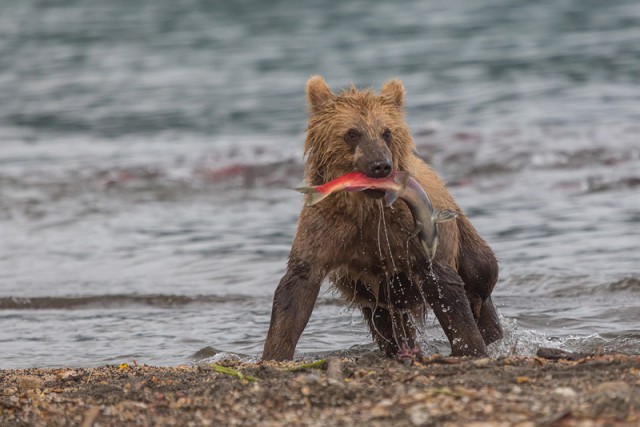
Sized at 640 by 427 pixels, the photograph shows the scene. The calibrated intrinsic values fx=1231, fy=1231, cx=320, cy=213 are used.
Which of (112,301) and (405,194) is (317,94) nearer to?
(405,194)

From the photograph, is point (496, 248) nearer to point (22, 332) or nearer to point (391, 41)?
point (22, 332)

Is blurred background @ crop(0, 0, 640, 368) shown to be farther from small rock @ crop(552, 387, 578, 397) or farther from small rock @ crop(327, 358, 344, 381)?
small rock @ crop(552, 387, 578, 397)

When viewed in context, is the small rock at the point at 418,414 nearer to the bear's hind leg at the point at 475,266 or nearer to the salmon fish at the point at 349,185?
the salmon fish at the point at 349,185

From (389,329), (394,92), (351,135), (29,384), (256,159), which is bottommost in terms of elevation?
(256,159)

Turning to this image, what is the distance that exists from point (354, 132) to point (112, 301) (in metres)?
3.97

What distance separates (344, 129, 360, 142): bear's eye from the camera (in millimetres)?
6820

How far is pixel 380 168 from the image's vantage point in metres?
6.51

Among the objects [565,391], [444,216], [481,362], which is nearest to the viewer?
[565,391]

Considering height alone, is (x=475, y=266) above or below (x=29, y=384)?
above

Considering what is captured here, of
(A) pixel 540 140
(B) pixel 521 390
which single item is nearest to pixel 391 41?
(A) pixel 540 140

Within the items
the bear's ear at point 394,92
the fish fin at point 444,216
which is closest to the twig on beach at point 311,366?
the fish fin at point 444,216

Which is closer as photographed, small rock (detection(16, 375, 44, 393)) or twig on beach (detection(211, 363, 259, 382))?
twig on beach (detection(211, 363, 259, 382))

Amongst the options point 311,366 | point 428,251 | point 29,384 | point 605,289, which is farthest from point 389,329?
point 605,289

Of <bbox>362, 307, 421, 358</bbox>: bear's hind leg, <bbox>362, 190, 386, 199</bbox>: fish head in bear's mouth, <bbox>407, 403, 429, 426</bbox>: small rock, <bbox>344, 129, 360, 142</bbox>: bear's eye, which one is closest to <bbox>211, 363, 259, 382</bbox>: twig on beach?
<bbox>407, 403, 429, 426</bbox>: small rock
